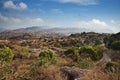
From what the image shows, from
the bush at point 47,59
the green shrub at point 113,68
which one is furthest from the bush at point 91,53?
the green shrub at point 113,68

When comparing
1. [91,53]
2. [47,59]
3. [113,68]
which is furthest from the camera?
[91,53]

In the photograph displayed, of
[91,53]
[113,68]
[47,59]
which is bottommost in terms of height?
[91,53]

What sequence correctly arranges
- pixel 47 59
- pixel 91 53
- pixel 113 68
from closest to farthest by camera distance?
pixel 113 68 → pixel 47 59 → pixel 91 53

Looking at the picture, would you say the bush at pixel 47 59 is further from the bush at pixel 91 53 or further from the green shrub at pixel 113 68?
the bush at pixel 91 53

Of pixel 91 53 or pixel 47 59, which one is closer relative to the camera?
pixel 47 59

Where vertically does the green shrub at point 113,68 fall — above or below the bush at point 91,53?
above

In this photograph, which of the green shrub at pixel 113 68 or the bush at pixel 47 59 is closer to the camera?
the green shrub at pixel 113 68

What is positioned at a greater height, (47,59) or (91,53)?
(47,59)

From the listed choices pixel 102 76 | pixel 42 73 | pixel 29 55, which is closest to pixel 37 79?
pixel 42 73

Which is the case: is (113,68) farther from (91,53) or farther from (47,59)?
(91,53)

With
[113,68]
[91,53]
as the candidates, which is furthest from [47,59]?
[91,53]

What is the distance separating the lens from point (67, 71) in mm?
15195

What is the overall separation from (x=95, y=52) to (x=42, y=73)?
18430mm

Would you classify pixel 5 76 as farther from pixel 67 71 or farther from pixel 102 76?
pixel 67 71
